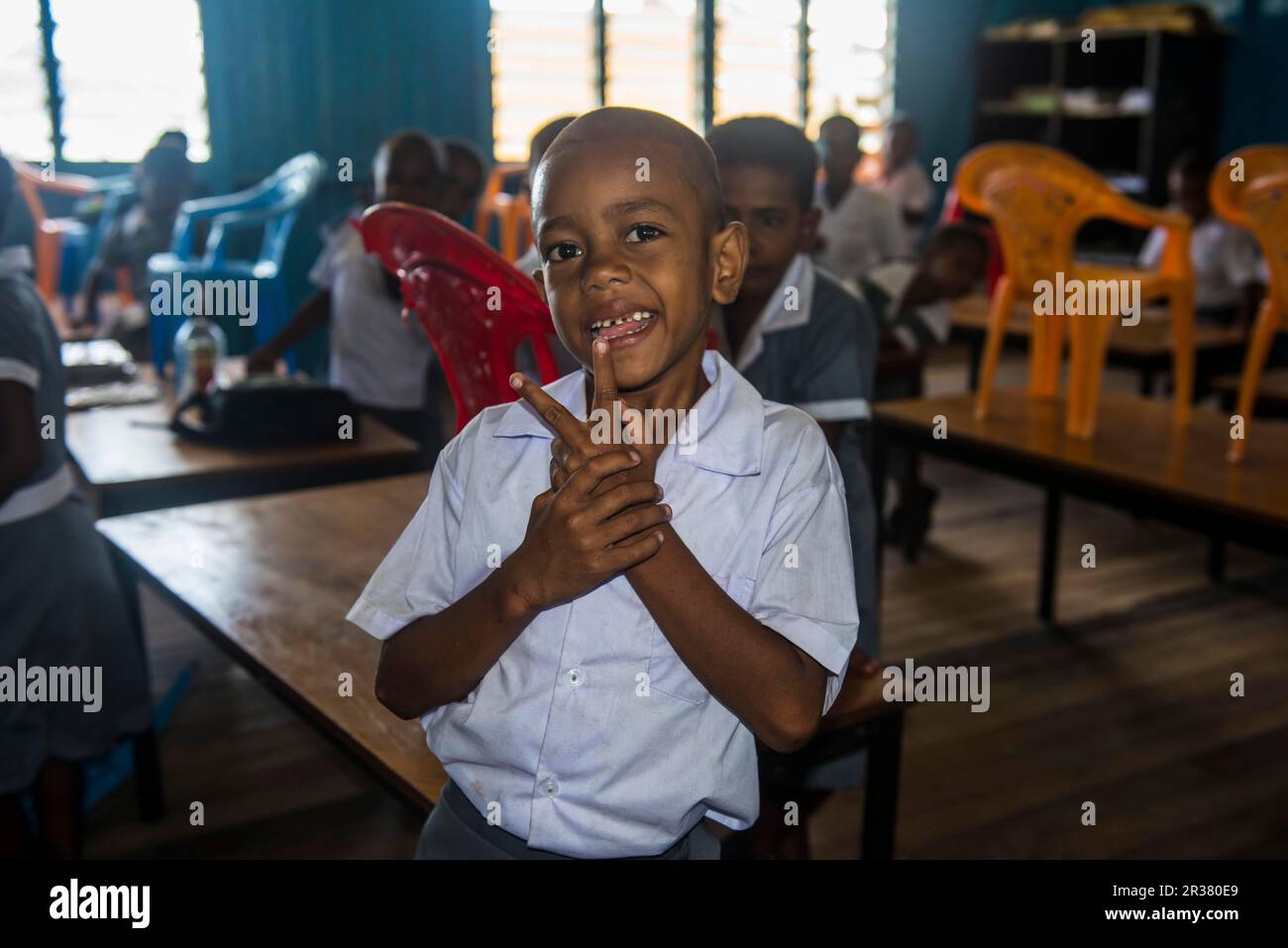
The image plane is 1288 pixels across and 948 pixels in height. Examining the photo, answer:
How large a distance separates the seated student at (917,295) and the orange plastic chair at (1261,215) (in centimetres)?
65

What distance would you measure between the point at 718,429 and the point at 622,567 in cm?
15

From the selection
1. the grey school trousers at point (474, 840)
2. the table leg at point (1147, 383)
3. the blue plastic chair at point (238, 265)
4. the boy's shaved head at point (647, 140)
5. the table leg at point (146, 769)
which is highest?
the boy's shaved head at point (647, 140)

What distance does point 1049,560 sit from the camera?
338cm

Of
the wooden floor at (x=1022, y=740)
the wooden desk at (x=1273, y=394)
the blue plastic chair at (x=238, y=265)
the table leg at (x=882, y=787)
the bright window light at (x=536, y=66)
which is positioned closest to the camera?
the table leg at (x=882, y=787)

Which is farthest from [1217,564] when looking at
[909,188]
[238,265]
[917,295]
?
[909,188]

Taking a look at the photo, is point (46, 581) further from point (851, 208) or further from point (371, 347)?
point (851, 208)

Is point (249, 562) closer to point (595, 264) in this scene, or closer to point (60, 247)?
point (595, 264)

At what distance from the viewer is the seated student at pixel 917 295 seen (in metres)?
3.03

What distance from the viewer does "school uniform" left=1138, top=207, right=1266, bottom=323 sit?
15.7 ft

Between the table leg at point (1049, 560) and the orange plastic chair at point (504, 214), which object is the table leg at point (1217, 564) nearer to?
the table leg at point (1049, 560)

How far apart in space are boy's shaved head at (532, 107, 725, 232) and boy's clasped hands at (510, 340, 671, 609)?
13 cm

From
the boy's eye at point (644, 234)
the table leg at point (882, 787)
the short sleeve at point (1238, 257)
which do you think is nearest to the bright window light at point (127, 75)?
the short sleeve at point (1238, 257)

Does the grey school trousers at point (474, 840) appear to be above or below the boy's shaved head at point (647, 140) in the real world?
below

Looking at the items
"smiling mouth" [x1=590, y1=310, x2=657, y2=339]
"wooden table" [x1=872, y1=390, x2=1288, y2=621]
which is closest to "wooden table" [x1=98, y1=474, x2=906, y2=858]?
"smiling mouth" [x1=590, y1=310, x2=657, y2=339]
